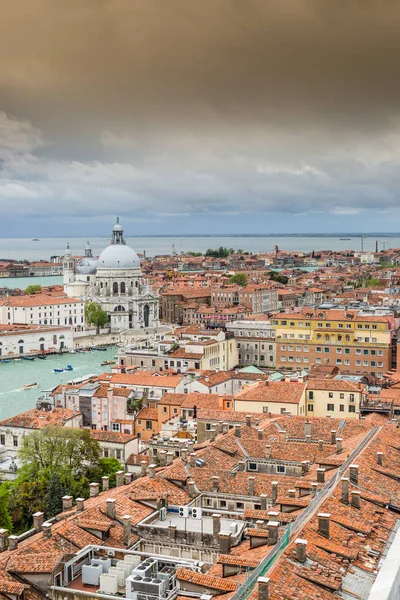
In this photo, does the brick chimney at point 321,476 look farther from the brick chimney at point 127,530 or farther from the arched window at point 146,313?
the arched window at point 146,313

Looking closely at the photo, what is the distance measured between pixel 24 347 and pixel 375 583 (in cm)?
3452

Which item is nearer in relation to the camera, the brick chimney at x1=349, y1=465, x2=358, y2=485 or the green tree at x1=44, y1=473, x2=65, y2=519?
the brick chimney at x1=349, y1=465, x2=358, y2=485

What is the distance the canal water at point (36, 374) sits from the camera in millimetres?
24766

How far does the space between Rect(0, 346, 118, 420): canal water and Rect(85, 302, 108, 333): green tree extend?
6.19 meters

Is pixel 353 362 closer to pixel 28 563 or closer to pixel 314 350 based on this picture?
pixel 314 350

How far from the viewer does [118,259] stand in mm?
53781

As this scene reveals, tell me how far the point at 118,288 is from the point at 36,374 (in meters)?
20.0

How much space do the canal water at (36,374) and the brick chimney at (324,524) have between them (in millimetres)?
15993

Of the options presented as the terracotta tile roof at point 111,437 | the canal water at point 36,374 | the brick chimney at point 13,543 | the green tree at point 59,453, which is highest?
the brick chimney at point 13,543

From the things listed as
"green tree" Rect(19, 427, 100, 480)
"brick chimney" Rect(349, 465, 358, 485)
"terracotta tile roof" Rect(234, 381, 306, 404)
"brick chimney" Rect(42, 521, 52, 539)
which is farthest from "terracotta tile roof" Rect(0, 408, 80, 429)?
"brick chimney" Rect(349, 465, 358, 485)

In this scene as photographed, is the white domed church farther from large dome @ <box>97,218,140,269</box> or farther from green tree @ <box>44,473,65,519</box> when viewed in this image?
green tree @ <box>44,473,65,519</box>

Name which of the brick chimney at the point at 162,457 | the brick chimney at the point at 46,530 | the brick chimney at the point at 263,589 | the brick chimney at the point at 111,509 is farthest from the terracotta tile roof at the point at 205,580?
the brick chimney at the point at 162,457

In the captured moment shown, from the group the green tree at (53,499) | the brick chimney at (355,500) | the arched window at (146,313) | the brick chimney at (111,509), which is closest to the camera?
the brick chimney at (355,500)

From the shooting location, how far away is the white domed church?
4934cm
